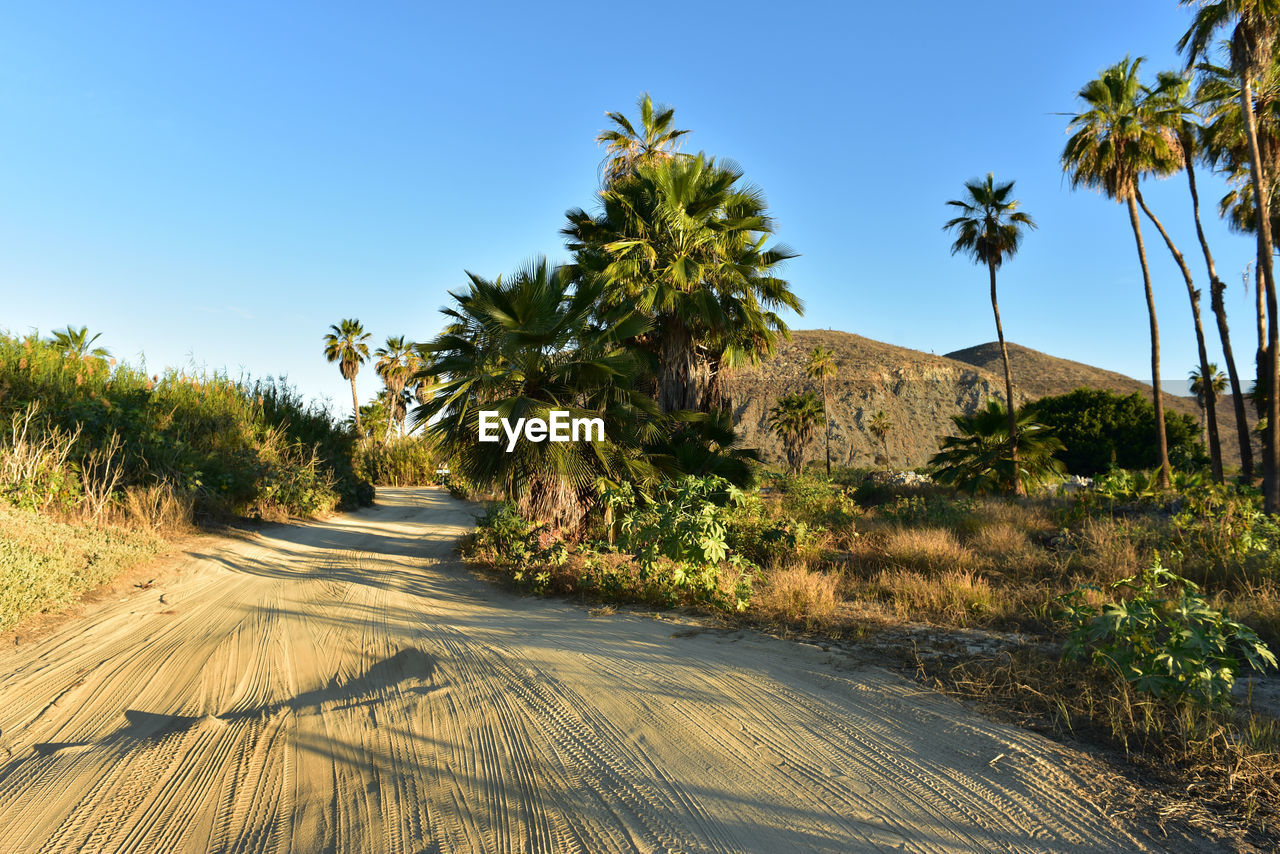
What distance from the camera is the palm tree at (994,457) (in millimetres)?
20609

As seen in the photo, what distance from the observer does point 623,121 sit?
767 inches

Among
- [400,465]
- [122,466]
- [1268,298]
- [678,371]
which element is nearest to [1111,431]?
[1268,298]

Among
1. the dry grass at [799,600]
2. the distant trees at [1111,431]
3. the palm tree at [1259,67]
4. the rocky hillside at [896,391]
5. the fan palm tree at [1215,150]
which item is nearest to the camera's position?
the dry grass at [799,600]

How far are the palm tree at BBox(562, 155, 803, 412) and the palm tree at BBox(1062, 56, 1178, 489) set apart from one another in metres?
11.8

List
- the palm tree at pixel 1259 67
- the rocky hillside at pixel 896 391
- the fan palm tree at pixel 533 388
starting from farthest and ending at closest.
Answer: the rocky hillside at pixel 896 391 < the palm tree at pixel 1259 67 < the fan palm tree at pixel 533 388

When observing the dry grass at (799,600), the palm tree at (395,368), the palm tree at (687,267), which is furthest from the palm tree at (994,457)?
the palm tree at (395,368)

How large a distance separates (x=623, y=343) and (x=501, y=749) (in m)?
11.2

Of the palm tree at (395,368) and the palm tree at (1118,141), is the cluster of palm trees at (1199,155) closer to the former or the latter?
the palm tree at (1118,141)

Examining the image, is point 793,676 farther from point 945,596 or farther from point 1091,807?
point 945,596

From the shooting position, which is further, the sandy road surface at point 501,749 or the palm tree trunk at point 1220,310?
the palm tree trunk at point 1220,310

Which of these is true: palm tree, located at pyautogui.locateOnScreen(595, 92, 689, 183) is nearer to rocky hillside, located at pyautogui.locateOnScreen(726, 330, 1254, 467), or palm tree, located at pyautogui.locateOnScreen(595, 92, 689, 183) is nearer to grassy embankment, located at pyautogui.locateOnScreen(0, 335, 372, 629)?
grassy embankment, located at pyautogui.locateOnScreen(0, 335, 372, 629)

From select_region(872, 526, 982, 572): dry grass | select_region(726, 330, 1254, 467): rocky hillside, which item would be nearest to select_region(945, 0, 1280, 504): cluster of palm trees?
select_region(872, 526, 982, 572): dry grass

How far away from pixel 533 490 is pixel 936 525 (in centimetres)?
740

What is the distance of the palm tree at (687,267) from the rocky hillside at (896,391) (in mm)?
48006
